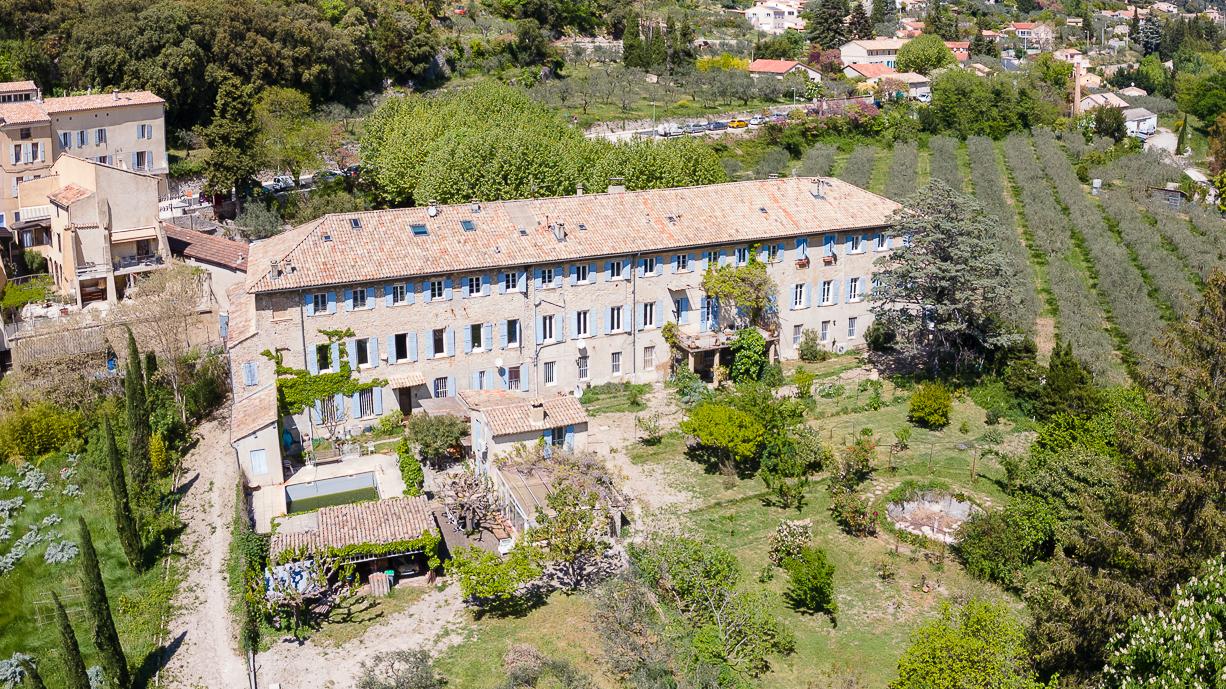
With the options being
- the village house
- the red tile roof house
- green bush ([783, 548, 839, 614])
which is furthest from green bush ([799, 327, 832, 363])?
the red tile roof house

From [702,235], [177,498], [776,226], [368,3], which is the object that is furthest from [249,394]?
[368,3]

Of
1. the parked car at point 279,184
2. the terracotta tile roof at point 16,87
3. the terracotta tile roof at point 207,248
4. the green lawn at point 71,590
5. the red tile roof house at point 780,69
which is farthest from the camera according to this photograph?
the red tile roof house at point 780,69

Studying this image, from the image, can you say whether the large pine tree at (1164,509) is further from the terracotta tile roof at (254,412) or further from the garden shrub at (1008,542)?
the terracotta tile roof at (254,412)

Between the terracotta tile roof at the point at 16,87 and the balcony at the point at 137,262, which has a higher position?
the terracotta tile roof at the point at 16,87

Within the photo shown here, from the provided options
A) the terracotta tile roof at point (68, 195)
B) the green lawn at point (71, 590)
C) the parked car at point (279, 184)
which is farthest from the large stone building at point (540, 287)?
the parked car at point (279, 184)

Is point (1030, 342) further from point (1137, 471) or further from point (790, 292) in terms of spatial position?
point (1137, 471)

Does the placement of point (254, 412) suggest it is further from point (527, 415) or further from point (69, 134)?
point (69, 134)
